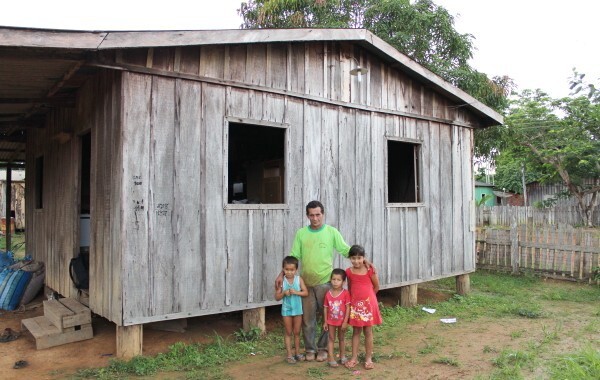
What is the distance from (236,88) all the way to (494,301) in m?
6.28

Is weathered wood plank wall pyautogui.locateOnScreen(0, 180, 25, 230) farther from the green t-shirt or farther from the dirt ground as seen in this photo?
the green t-shirt

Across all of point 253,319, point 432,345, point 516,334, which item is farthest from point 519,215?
point 253,319

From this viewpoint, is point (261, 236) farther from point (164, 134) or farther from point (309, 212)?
point (164, 134)

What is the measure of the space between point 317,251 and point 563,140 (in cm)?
2111

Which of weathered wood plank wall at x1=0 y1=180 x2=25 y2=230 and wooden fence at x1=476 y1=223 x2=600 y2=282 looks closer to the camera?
wooden fence at x1=476 y1=223 x2=600 y2=282

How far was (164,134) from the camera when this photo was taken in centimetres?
538

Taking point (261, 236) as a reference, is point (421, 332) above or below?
below

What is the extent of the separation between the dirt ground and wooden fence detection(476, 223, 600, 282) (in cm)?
341

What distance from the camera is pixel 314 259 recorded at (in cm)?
520

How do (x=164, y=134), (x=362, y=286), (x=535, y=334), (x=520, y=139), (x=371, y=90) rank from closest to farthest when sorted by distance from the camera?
(x=362, y=286)
(x=164, y=134)
(x=535, y=334)
(x=371, y=90)
(x=520, y=139)

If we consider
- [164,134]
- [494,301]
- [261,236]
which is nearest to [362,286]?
[261,236]

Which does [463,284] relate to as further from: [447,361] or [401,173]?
[447,361]

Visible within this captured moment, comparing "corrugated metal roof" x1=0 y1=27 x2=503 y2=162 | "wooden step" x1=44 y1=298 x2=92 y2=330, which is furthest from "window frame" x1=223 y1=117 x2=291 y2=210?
"wooden step" x1=44 y1=298 x2=92 y2=330

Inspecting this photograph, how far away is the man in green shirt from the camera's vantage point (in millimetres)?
5191
